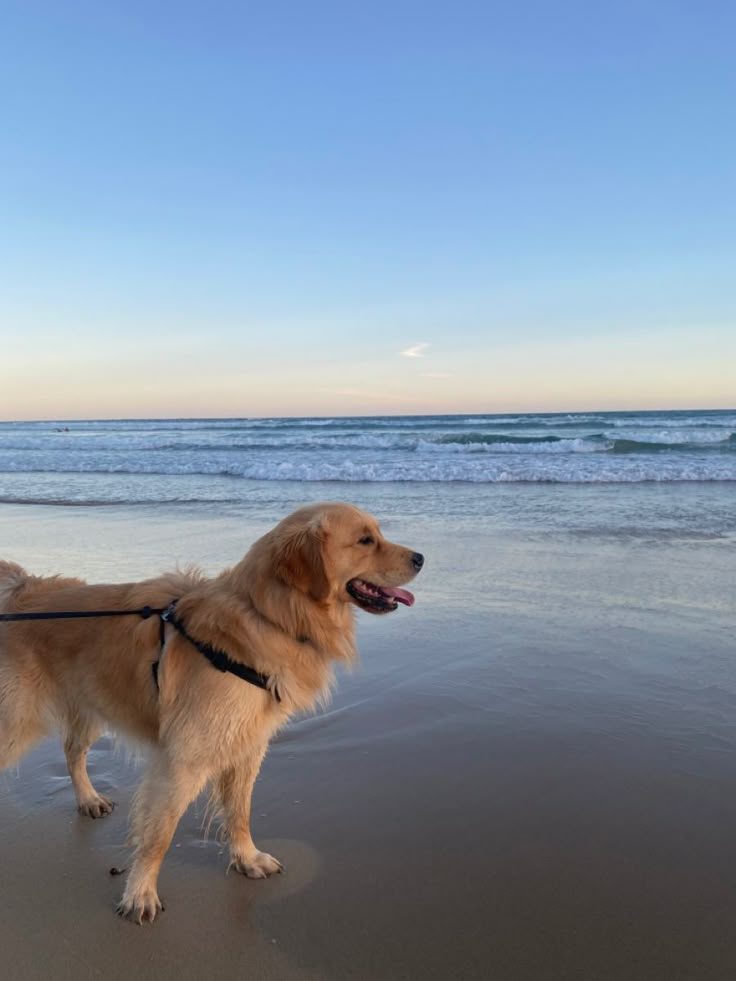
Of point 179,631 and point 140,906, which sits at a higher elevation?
point 179,631

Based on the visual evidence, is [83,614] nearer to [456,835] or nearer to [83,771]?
[83,771]

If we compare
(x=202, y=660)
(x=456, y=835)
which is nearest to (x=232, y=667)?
(x=202, y=660)

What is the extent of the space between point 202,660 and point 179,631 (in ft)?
0.53

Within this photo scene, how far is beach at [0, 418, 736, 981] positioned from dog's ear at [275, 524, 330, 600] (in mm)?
1128

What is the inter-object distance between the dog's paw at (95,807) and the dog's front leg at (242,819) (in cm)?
76

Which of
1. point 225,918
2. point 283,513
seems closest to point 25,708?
point 225,918

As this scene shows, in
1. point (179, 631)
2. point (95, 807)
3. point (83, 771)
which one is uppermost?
point (179, 631)

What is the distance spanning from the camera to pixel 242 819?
295 cm

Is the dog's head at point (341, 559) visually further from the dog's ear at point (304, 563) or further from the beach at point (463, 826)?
the beach at point (463, 826)

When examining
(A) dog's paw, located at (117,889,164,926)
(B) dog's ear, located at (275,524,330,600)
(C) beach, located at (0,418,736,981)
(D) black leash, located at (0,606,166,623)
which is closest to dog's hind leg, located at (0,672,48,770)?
(D) black leash, located at (0,606,166,623)

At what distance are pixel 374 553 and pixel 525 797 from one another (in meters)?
1.35

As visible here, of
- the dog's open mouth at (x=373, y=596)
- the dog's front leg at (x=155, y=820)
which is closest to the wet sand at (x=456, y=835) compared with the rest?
the dog's front leg at (x=155, y=820)

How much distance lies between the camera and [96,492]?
16234mm

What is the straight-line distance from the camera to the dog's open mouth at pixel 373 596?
10.2ft
